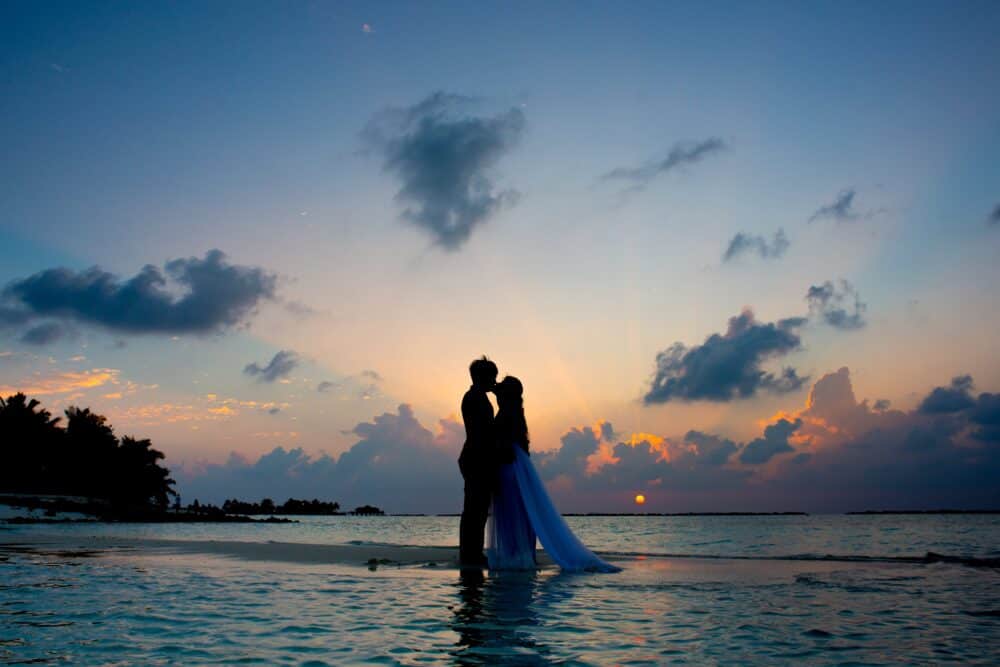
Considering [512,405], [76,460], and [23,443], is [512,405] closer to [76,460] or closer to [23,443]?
[23,443]

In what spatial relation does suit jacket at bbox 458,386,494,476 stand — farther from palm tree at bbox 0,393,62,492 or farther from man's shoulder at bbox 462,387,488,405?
palm tree at bbox 0,393,62,492

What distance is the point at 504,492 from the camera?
12.0 m

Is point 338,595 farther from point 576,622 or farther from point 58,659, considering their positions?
point 58,659

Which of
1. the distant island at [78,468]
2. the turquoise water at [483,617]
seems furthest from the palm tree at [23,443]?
the turquoise water at [483,617]

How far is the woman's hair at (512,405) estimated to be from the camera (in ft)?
39.0

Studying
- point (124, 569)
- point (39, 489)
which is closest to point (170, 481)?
point (39, 489)

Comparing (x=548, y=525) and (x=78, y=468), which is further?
(x=78, y=468)

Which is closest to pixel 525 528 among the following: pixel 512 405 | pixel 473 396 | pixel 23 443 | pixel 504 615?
pixel 512 405

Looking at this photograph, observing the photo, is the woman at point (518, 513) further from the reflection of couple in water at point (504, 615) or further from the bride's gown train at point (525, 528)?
the reflection of couple in water at point (504, 615)

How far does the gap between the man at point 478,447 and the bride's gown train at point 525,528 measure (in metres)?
0.26

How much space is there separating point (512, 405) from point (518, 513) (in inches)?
70.1

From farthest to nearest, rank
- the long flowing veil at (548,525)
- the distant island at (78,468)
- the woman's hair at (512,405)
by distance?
1. the distant island at (78,468)
2. the woman's hair at (512,405)
3. the long flowing veil at (548,525)

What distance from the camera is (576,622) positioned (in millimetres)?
6207

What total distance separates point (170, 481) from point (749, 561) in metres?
100
